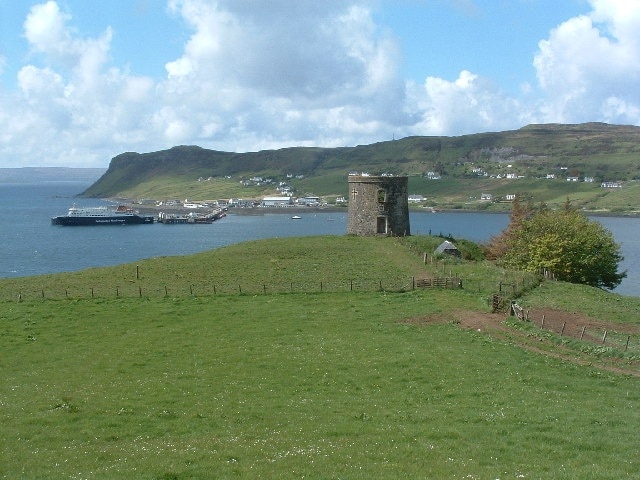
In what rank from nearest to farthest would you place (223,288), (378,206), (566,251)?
1. (223,288)
2. (566,251)
3. (378,206)

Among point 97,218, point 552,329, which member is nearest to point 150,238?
point 97,218

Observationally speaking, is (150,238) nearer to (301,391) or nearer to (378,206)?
(378,206)

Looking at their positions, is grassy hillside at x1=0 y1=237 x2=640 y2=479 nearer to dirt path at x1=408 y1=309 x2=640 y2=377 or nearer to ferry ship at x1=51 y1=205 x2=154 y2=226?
dirt path at x1=408 y1=309 x2=640 y2=377

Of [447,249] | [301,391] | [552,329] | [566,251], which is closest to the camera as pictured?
[301,391]

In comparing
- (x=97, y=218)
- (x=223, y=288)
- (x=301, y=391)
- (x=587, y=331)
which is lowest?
(x=97, y=218)

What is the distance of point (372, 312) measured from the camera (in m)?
34.8

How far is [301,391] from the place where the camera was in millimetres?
21234

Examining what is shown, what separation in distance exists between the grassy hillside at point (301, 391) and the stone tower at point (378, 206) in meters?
25.7

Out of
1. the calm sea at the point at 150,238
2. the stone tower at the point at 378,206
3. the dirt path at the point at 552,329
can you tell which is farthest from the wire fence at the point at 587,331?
the calm sea at the point at 150,238

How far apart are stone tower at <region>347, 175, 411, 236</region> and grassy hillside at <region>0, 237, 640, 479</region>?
25.7m

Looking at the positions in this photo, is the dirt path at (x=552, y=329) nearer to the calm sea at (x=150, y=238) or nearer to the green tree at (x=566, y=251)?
the green tree at (x=566, y=251)

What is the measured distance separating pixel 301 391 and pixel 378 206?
45.5 m

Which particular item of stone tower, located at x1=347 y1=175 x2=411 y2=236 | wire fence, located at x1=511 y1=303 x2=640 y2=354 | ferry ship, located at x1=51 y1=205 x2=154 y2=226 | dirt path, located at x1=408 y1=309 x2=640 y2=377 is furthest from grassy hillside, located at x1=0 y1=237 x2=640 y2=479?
ferry ship, located at x1=51 y1=205 x2=154 y2=226

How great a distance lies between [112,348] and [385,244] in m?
34.9
